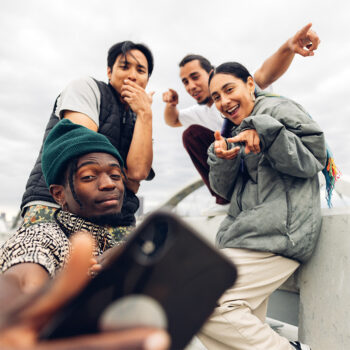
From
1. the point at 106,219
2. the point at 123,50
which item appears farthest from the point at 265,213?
the point at 123,50

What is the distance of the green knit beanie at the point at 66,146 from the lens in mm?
1164

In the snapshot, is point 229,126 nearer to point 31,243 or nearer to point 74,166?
point 74,166

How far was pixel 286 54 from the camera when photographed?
A: 2.10 metres

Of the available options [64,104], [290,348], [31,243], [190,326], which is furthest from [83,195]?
[290,348]

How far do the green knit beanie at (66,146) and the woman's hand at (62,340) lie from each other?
88 centimetres

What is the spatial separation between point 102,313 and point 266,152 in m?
1.26

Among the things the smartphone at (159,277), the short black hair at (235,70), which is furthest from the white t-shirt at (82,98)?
the smartphone at (159,277)

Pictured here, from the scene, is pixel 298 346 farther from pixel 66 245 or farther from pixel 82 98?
pixel 82 98

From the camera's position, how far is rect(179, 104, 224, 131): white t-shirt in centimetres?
258

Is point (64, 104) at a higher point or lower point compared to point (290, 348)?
higher

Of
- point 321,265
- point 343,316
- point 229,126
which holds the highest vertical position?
point 229,126

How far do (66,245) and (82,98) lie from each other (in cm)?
77

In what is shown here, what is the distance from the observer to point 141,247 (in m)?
0.37

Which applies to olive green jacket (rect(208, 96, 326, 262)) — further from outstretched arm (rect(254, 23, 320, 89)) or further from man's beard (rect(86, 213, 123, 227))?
man's beard (rect(86, 213, 123, 227))
